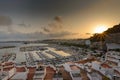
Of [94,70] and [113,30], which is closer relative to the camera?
[94,70]

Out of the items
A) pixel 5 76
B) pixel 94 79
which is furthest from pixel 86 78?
pixel 5 76

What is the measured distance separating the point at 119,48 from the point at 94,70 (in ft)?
58.1

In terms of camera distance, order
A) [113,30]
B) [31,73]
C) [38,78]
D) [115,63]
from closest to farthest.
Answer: [38,78]
[31,73]
[115,63]
[113,30]

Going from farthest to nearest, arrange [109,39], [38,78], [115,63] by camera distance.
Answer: [109,39] → [115,63] → [38,78]

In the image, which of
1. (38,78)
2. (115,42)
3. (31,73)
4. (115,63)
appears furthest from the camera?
(115,42)

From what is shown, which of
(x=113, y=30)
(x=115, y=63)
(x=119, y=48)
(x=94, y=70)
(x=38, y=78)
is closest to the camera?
(x=38, y=78)

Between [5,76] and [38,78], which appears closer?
[38,78]

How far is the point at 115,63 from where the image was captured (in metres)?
17.9

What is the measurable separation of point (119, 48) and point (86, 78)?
20219mm

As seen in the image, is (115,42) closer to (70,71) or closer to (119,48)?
(119,48)

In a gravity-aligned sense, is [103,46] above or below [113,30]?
below

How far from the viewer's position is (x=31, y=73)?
1410 centimetres

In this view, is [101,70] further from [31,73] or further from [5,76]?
[5,76]

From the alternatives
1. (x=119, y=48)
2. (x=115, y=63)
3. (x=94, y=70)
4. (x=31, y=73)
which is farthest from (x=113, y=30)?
(x=31, y=73)
